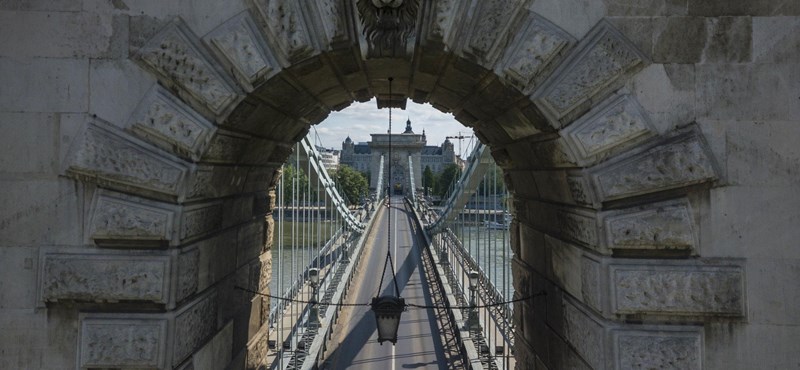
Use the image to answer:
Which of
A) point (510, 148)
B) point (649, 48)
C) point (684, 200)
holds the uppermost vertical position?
point (649, 48)

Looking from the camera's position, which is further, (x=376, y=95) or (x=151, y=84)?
(x=376, y=95)

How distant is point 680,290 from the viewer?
11.0 ft

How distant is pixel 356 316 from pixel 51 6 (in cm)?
2032

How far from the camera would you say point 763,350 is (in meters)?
3.37

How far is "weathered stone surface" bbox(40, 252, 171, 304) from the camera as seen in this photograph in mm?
3406

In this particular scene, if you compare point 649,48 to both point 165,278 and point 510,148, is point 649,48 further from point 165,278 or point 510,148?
point 165,278

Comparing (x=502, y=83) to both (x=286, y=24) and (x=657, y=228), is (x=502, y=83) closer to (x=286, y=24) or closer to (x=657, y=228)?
(x=657, y=228)

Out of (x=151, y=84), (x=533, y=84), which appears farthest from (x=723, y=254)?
(x=151, y=84)

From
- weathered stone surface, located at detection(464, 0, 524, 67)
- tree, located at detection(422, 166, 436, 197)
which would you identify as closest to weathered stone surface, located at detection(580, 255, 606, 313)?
weathered stone surface, located at detection(464, 0, 524, 67)

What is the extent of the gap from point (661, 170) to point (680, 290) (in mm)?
785

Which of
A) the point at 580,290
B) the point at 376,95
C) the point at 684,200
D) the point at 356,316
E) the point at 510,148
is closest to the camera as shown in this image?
the point at 684,200

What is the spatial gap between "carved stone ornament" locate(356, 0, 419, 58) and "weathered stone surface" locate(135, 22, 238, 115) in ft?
3.34

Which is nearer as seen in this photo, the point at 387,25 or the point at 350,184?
the point at 387,25

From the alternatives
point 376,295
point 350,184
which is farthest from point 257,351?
point 350,184
